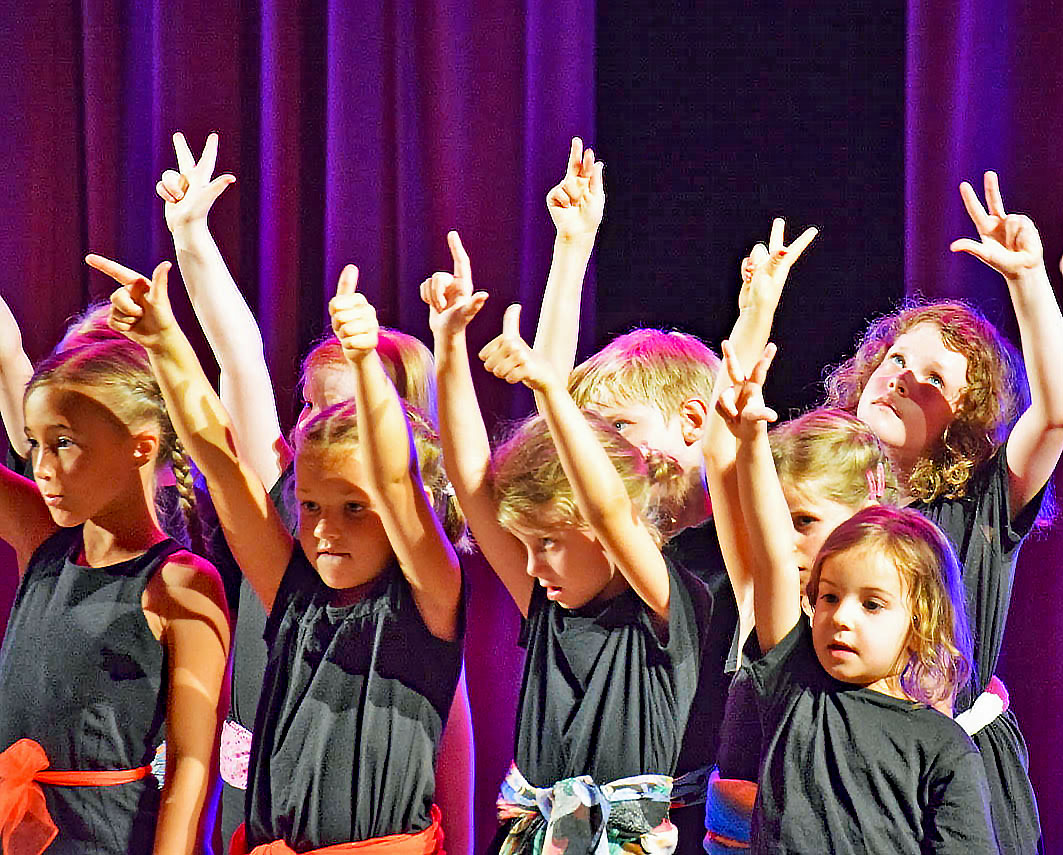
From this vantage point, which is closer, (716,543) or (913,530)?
(913,530)

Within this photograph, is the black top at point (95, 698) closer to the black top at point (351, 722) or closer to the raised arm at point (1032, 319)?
the black top at point (351, 722)

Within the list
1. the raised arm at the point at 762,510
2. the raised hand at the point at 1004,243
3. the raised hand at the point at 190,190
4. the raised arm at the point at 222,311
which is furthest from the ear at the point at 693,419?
the raised hand at the point at 190,190

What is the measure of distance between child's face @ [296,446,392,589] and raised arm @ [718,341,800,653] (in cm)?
48

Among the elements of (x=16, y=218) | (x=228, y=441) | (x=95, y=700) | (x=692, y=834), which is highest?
(x=16, y=218)

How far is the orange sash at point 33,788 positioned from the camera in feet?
6.40

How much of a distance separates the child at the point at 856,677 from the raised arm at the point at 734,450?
0.19ft

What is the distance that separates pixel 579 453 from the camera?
1.72 meters

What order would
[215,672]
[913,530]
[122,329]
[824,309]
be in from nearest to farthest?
[913,530] < [122,329] < [215,672] < [824,309]

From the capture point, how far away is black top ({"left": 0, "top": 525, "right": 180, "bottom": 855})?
196 centimetres

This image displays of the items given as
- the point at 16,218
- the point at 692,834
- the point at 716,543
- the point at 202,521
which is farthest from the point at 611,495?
the point at 16,218

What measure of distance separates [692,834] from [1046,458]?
64cm

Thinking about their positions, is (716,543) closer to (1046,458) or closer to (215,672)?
(1046,458)

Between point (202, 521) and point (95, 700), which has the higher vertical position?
point (202, 521)

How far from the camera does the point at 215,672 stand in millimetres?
2008
